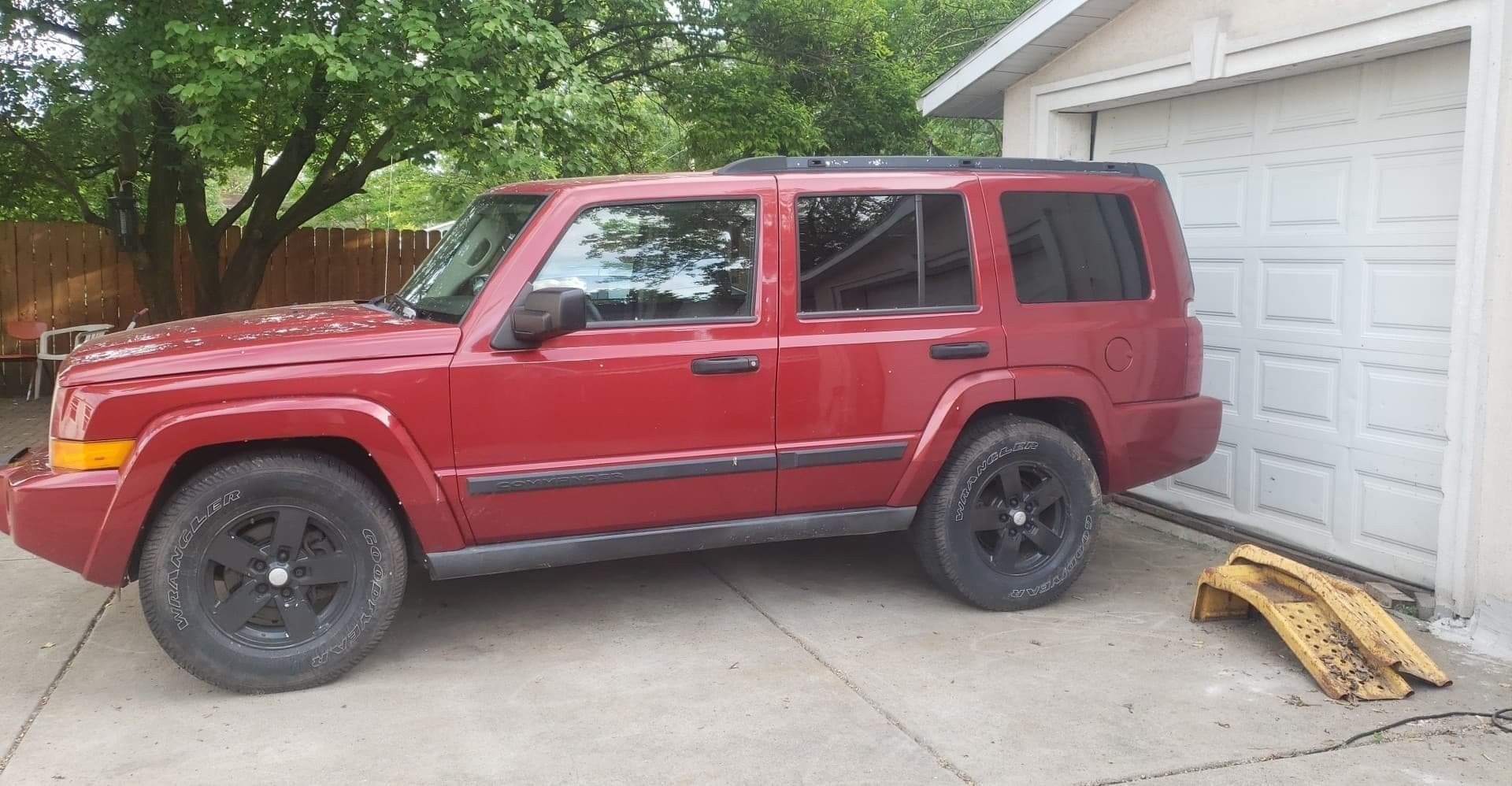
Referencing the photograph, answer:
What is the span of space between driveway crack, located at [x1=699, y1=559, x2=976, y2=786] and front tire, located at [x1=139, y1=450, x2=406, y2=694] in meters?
1.61

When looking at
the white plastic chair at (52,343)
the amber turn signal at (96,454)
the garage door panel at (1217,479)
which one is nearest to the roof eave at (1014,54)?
the garage door panel at (1217,479)

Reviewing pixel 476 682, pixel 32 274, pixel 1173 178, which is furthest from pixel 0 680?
pixel 32 274

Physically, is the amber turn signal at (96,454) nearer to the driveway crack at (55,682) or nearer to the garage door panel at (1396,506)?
the driveway crack at (55,682)

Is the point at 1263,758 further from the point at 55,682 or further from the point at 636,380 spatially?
the point at 55,682

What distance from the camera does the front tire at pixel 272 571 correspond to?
4.08m

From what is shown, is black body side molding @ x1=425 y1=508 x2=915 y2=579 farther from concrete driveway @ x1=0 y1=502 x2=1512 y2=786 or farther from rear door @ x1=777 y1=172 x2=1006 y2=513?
concrete driveway @ x1=0 y1=502 x2=1512 y2=786

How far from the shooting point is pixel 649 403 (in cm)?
454

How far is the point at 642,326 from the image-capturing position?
4566 mm

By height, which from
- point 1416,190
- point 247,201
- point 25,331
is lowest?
point 25,331

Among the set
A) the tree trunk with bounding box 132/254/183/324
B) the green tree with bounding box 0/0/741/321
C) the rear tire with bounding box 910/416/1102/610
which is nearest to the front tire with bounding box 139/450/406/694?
the rear tire with bounding box 910/416/1102/610

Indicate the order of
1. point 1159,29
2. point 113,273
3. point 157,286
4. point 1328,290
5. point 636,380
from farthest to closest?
point 113,273, point 157,286, point 1159,29, point 1328,290, point 636,380

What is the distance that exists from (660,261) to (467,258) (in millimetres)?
839

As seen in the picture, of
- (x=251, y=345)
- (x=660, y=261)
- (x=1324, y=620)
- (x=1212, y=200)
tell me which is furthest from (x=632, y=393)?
(x=1212, y=200)

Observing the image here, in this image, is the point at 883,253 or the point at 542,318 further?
the point at 883,253
